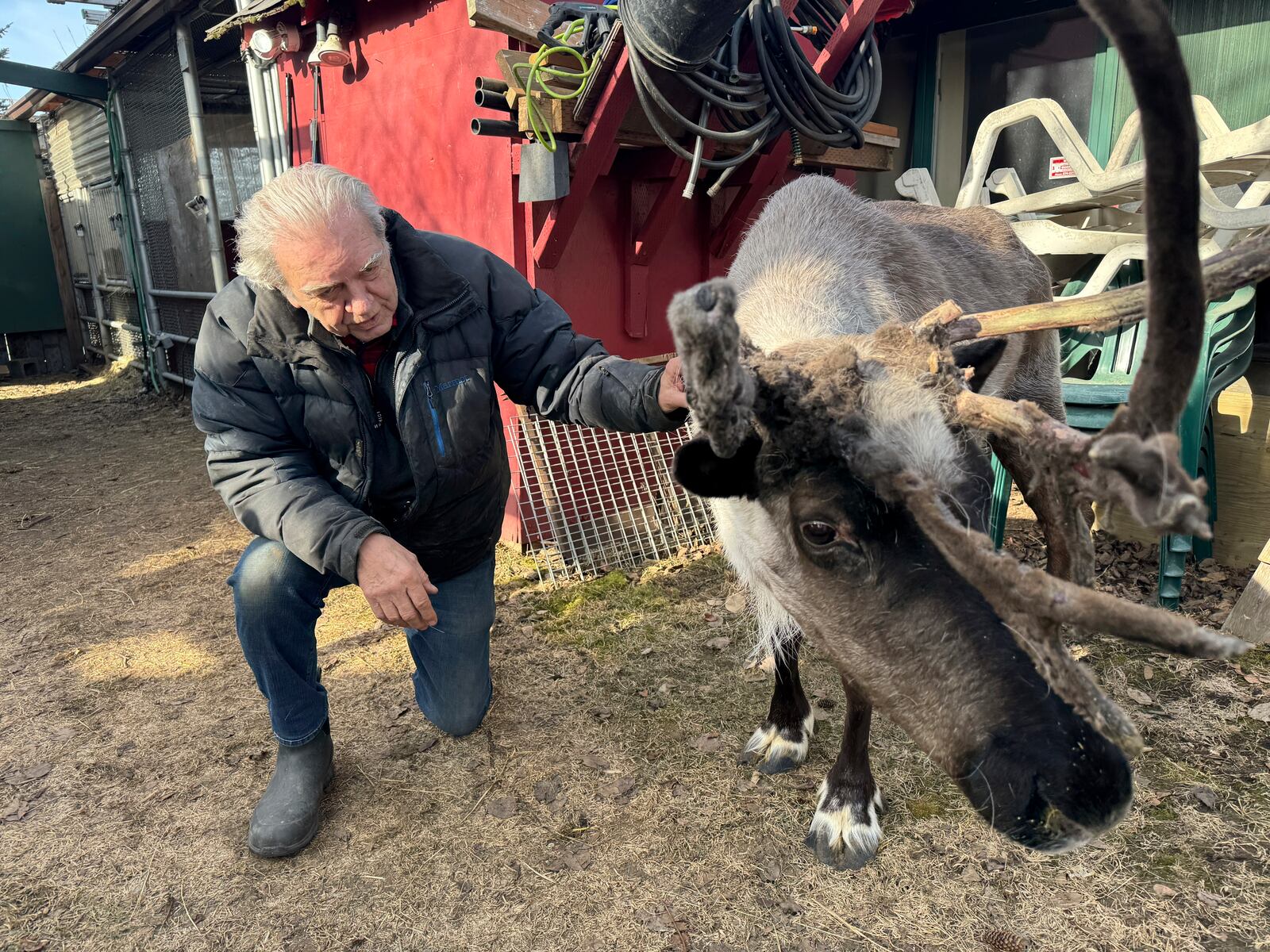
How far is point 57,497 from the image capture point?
21.2 ft

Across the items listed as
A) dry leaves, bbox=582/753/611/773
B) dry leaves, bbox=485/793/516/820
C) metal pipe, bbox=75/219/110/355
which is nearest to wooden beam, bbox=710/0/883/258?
dry leaves, bbox=582/753/611/773

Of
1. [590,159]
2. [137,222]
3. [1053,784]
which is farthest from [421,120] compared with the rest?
[137,222]

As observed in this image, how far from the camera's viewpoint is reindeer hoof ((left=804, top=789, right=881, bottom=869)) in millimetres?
2648

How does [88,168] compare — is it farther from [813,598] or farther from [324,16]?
[813,598]

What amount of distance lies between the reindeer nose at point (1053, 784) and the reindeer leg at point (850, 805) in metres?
0.81

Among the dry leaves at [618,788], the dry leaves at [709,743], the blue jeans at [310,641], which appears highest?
the blue jeans at [310,641]

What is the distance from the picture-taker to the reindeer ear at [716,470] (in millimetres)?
2088

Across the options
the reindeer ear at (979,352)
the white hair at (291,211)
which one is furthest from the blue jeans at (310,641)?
the reindeer ear at (979,352)

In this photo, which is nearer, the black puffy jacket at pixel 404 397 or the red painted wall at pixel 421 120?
the black puffy jacket at pixel 404 397

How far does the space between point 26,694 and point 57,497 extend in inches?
136

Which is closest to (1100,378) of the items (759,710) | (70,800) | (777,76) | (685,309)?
(777,76)

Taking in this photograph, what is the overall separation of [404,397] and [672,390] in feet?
3.04

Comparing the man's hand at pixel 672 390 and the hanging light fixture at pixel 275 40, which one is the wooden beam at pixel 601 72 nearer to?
the man's hand at pixel 672 390

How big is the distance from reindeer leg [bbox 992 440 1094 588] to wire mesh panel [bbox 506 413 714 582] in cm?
277
